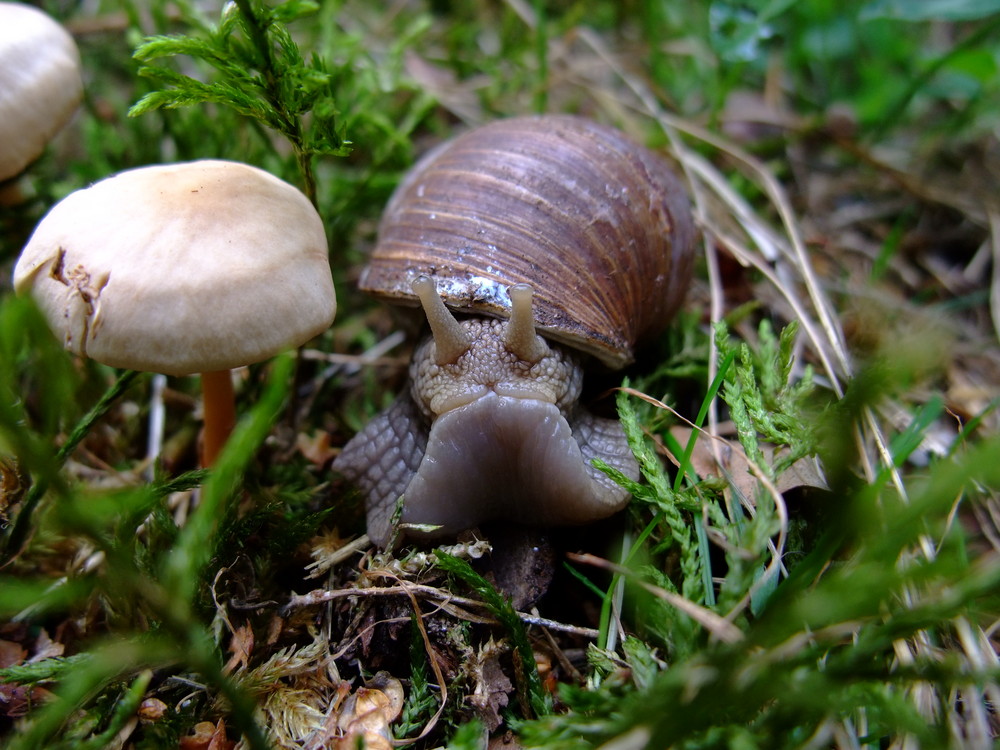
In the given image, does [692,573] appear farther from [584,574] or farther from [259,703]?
[259,703]

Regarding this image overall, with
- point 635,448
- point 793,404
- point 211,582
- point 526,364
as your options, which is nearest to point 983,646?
point 793,404

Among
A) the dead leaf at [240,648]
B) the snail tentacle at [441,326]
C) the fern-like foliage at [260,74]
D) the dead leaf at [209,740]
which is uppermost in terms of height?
the fern-like foliage at [260,74]

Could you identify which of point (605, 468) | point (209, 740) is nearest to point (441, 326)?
point (605, 468)

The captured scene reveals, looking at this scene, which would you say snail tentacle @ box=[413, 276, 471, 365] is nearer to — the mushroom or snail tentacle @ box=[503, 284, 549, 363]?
snail tentacle @ box=[503, 284, 549, 363]

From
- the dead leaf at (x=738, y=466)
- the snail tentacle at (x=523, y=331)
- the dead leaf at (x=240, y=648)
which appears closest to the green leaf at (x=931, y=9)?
the dead leaf at (x=738, y=466)

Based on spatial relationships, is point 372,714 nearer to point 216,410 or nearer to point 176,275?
point 216,410

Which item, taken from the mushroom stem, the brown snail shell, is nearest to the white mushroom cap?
the mushroom stem

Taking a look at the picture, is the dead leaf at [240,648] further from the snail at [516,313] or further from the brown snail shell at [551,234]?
the brown snail shell at [551,234]
